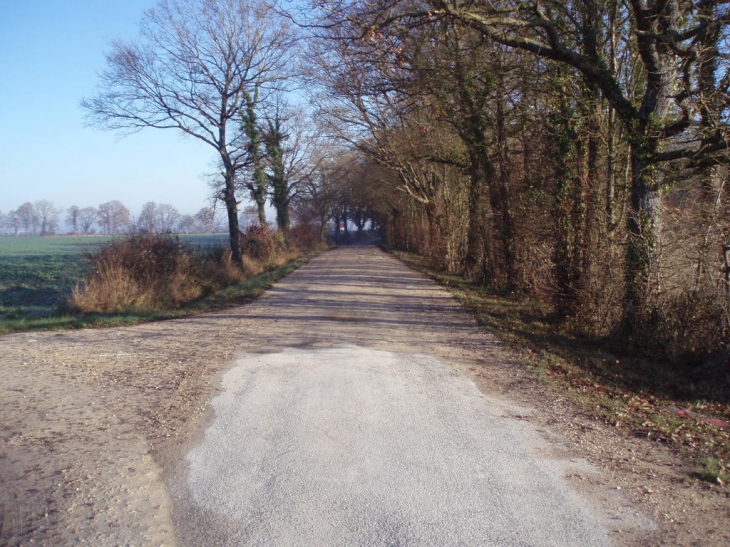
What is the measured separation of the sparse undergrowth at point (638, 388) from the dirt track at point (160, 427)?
1.10 feet

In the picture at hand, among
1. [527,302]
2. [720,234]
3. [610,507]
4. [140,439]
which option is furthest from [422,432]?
[527,302]

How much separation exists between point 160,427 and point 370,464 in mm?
2227

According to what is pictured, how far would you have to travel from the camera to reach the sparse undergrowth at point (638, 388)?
18.4 ft

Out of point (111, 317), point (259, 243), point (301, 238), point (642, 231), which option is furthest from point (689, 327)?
point (301, 238)

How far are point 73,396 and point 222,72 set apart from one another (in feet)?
66.6

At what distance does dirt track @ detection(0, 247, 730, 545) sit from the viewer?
3.90m

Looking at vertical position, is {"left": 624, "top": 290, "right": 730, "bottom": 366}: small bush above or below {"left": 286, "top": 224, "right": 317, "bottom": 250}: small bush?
below

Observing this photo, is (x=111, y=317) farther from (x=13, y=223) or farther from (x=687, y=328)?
(x=13, y=223)

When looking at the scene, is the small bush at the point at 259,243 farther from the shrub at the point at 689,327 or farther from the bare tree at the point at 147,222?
the shrub at the point at 689,327

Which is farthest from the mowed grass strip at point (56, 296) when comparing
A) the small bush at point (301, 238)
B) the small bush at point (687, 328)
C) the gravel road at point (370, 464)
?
the small bush at point (301, 238)

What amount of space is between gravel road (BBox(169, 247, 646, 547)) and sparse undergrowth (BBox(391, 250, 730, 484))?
1116mm

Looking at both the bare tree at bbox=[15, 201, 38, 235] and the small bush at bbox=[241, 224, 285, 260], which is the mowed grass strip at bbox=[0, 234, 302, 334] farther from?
the bare tree at bbox=[15, 201, 38, 235]

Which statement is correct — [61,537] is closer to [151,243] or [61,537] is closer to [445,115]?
[445,115]

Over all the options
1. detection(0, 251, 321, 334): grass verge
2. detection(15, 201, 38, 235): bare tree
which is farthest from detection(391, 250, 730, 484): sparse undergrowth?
detection(15, 201, 38, 235): bare tree
